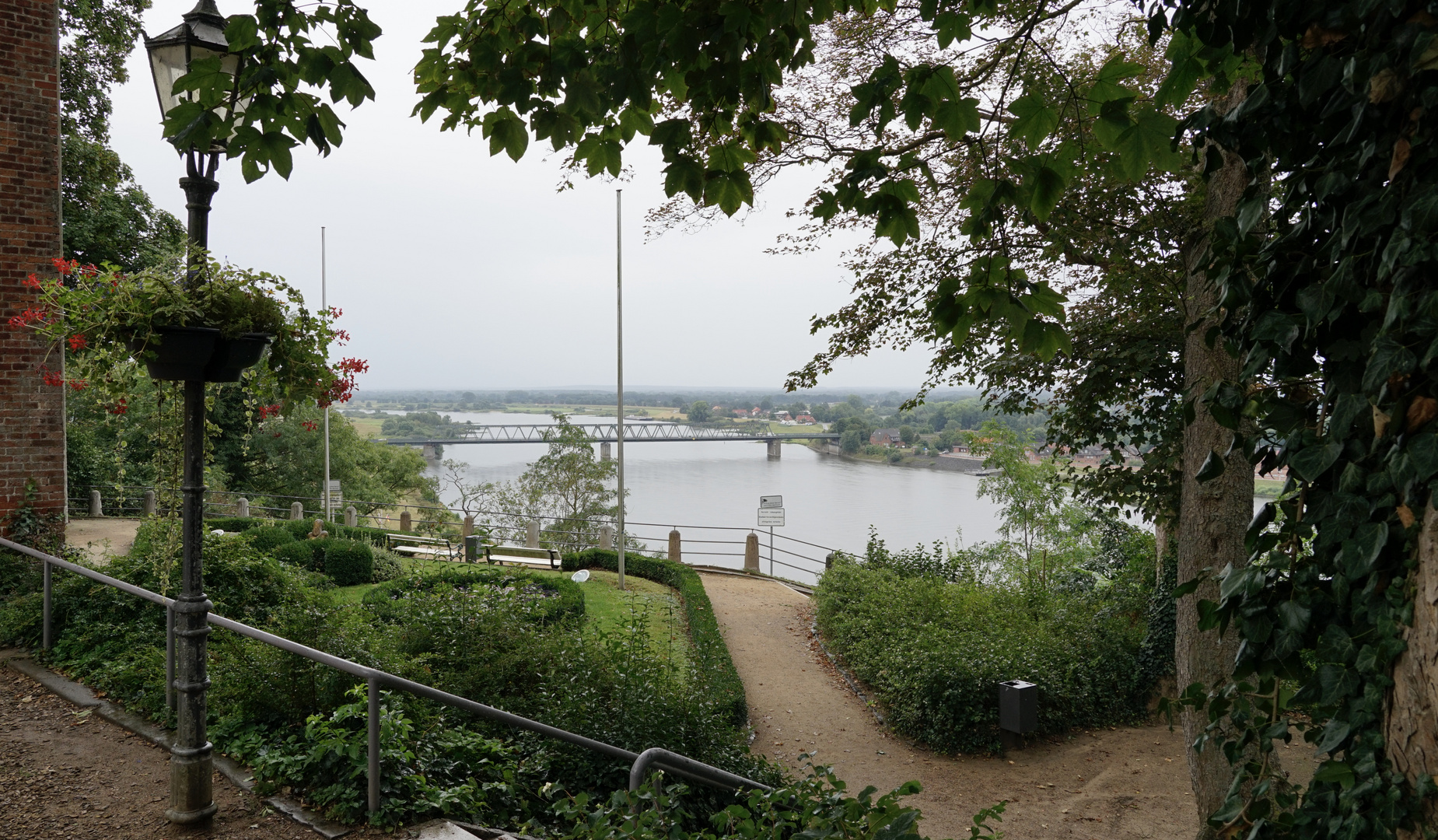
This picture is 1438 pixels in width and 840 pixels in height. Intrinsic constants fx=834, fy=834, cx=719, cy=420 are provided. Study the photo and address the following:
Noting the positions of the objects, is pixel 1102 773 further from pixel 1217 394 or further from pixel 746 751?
pixel 1217 394

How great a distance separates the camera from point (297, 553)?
1430cm

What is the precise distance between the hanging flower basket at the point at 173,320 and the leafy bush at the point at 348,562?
39.1 feet

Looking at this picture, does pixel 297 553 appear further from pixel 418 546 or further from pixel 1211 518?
pixel 1211 518

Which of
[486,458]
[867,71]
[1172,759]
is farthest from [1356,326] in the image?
[486,458]

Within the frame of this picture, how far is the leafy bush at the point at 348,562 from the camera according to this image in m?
14.8

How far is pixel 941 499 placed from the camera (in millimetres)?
30875

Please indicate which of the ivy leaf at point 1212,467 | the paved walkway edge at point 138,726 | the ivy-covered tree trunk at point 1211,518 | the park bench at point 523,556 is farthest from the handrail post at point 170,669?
the park bench at point 523,556

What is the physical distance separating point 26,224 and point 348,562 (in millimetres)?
8375

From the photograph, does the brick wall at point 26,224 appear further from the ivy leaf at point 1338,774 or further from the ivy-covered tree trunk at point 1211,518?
the ivy-covered tree trunk at point 1211,518

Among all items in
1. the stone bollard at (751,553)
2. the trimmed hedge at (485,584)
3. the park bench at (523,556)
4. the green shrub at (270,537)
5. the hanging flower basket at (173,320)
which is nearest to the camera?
the hanging flower basket at (173,320)

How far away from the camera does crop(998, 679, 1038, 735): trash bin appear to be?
28.5ft

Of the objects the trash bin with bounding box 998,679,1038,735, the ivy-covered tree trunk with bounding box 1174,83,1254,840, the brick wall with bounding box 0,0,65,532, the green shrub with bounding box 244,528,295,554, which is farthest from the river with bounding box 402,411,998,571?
the brick wall with bounding box 0,0,65,532

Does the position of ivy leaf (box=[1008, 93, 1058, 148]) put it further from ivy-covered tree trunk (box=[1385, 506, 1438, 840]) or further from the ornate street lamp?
the ornate street lamp

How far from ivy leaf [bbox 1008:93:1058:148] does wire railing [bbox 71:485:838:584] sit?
13754 millimetres
